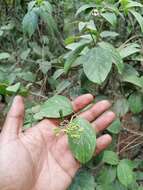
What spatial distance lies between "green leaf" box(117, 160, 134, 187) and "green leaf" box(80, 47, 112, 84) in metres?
0.29

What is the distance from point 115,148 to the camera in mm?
1375

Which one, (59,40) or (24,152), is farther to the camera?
(59,40)

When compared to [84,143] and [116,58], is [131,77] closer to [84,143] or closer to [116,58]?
[116,58]

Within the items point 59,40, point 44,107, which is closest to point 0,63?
point 59,40

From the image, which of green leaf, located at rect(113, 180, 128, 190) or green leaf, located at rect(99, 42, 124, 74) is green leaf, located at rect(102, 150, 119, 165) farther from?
green leaf, located at rect(99, 42, 124, 74)

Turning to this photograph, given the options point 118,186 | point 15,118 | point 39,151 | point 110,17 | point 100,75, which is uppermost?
point 110,17

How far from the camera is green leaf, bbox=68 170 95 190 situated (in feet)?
3.86

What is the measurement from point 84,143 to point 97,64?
0.21m

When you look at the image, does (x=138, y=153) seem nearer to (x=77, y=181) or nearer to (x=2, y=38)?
(x=77, y=181)

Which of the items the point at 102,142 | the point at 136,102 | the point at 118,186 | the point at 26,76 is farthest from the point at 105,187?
the point at 26,76

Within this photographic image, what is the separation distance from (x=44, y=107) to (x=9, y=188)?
9.1 inches

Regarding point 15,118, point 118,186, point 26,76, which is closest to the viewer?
point 15,118

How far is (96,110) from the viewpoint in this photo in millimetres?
1218

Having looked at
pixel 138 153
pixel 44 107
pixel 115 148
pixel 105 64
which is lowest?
pixel 138 153
